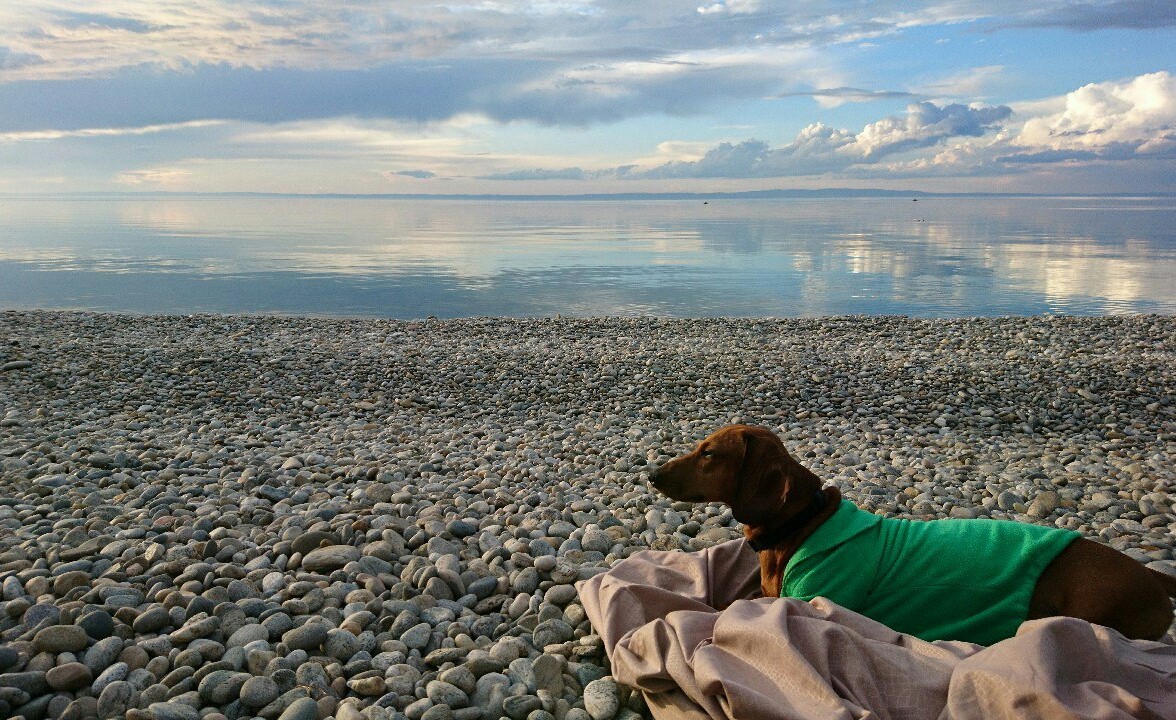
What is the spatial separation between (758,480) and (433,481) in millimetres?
3643

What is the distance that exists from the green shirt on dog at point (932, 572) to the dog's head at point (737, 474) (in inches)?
11.8

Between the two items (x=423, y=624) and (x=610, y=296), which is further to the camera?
(x=610, y=296)

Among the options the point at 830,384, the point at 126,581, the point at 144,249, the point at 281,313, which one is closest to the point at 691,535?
the point at 126,581

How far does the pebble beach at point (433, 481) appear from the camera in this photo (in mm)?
3859

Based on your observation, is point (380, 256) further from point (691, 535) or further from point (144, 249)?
point (691, 535)

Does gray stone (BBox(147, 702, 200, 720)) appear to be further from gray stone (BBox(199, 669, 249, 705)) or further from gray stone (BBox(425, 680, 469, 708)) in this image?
gray stone (BBox(425, 680, 469, 708))

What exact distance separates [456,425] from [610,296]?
626 inches

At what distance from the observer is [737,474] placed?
4238mm

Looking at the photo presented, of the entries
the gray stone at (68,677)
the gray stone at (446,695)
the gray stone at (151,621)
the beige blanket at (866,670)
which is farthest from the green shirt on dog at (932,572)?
the gray stone at (68,677)

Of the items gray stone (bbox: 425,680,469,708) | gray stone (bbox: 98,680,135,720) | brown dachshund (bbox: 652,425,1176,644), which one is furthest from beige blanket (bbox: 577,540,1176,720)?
gray stone (bbox: 98,680,135,720)

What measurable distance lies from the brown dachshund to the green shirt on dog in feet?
0.15

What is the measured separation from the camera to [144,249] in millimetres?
43000

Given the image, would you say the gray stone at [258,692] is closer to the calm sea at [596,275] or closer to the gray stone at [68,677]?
the gray stone at [68,677]

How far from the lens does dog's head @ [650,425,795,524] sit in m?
4.19
